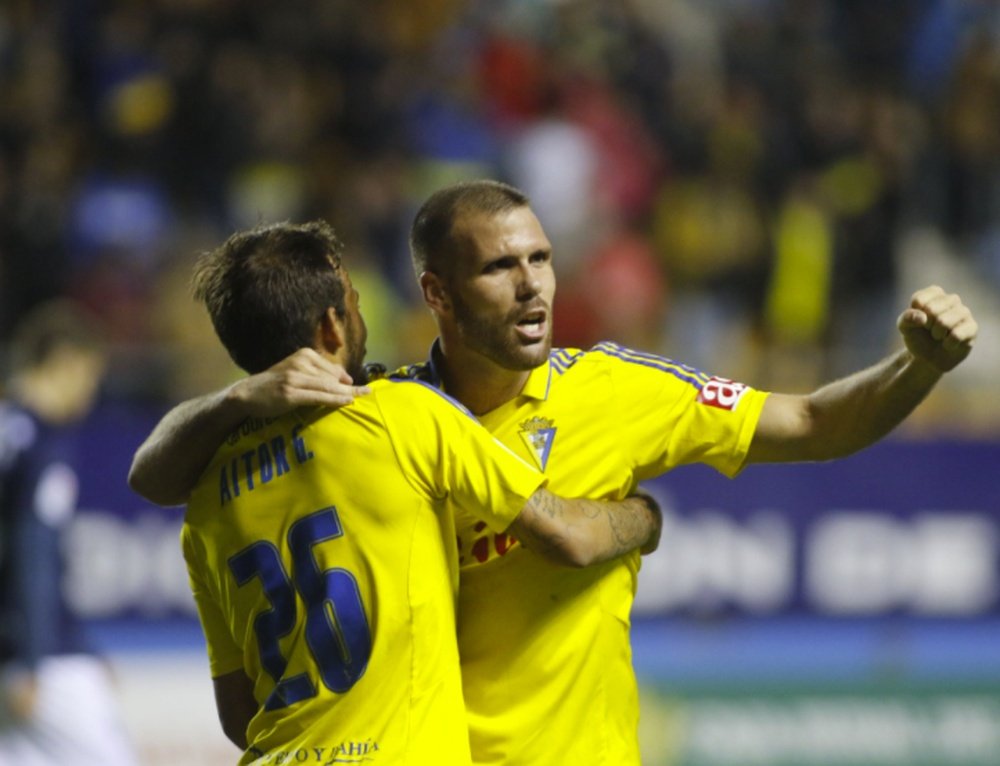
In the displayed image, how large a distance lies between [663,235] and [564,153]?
32.5 inches

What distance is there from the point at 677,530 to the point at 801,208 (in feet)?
9.56

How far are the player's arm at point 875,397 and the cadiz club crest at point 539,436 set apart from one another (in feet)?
1.42

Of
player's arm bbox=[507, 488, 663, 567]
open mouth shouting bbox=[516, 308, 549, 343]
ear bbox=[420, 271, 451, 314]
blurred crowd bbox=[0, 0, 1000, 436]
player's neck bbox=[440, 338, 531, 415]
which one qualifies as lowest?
player's arm bbox=[507, 488, 663, 567]

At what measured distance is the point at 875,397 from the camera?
343 centimetres

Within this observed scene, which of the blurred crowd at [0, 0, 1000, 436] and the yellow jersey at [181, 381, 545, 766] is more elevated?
the blurred crowd at [0, 0, 1000, 436]

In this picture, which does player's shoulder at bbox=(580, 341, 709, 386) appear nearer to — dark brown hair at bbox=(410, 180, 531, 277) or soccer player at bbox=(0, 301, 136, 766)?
dark brown hair at bbox=(410, 180, 531, 277)

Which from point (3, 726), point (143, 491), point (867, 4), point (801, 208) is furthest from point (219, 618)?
point (867, 4)

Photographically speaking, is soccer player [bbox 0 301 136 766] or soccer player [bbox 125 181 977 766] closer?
soccer player [bbox 125 181 977 766]

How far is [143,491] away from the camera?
11.5 ft

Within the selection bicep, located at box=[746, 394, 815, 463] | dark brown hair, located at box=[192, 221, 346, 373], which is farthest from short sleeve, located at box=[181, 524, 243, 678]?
bicep, located at box=[746, 394, 815, 463]

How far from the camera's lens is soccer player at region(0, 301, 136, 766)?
682cm

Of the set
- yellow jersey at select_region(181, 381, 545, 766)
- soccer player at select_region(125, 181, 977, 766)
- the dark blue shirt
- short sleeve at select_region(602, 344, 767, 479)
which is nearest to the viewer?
yellow jersey at select_region(181, 381, 545, 766)

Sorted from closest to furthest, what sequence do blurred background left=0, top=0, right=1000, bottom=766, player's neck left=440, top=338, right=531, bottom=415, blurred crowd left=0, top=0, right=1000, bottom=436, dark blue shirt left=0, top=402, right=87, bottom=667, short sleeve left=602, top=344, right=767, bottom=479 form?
short sleeve left=602, top=344, right=767, bottom=479
player's neck left=440, top=338, right=531, bottom=415
dark blue shirt left=0, top=402, right=87, bottom=667
blurred background left=0, top=0, right=1000, bottom=766
blurred crowd left=0, top=0, right=1000, bottom=436

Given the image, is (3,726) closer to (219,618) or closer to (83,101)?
(219,618)
